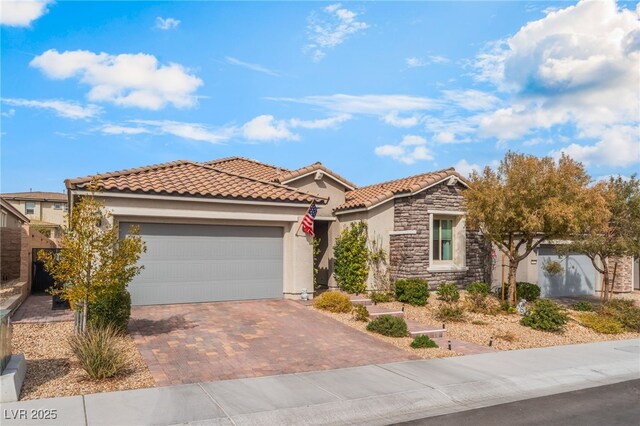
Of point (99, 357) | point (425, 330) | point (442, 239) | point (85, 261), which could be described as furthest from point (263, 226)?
point (99, 357)

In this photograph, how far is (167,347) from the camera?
10570 millimetres

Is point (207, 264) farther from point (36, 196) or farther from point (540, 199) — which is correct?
point (36, 196)

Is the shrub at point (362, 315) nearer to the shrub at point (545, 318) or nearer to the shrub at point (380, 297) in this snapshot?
the shrub at point (380, 297)

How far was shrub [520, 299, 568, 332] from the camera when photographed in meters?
14.4

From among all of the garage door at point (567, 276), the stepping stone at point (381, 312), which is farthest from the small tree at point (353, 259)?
the garage door at point (567, 276)

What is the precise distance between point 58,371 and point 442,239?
14578 mm

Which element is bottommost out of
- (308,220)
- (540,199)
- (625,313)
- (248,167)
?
(625,313)

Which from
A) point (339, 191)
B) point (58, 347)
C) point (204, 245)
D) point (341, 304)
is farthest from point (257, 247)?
point (58, 347)

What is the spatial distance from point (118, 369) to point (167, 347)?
1.92 meters

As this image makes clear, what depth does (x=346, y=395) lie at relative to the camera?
8.12 m

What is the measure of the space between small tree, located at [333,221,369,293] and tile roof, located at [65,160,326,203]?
2.36 meters

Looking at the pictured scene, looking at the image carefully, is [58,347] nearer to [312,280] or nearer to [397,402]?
[397,402]

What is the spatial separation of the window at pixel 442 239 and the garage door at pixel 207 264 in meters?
6.46

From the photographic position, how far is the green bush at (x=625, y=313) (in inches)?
621
